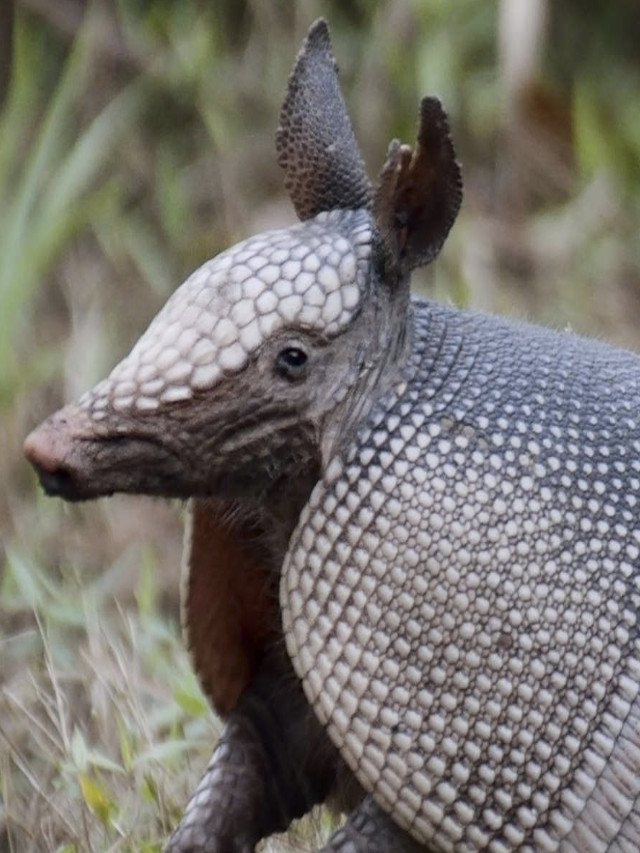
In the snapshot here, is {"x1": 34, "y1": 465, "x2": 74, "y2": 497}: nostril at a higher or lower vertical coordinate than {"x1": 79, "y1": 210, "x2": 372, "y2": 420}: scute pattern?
lower

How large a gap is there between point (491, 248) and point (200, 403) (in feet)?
15.6

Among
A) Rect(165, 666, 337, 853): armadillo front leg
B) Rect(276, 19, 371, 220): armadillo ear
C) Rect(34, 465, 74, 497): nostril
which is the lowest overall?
Rect(165, 666, 337, 853): armadillo front leg

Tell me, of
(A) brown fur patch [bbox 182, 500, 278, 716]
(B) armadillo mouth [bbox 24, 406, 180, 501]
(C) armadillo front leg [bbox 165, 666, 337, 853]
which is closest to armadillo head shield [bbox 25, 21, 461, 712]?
(B) armadillo mouth [bbox 24, 406, 180, 501]

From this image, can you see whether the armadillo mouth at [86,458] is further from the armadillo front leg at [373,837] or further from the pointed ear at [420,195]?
the armadillo front leg at [373,837]

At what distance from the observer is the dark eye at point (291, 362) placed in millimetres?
2705

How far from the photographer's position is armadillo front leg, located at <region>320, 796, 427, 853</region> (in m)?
2.83

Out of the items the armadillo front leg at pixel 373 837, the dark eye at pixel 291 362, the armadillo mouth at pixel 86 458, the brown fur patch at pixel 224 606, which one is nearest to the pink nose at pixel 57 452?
the armadillo mouth at pixel 86 458

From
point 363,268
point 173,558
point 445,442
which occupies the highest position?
point 363,268

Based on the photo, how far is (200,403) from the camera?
264cm

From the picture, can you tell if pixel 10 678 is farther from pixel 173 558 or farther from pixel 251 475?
pixel 251 475

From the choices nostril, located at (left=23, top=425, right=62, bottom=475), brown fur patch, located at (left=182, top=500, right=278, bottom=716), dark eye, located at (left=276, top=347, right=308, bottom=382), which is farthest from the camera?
brown fur patch, located at (left=182, top=500, right=278, bottom=716)

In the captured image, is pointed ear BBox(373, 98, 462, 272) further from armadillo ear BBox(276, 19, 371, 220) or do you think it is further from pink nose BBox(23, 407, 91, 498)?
pink nose BBox(23, 407, 91, 498)

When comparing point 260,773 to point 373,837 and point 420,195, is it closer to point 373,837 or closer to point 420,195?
point 373,837

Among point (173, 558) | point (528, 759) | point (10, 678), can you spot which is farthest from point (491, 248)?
point (528, 759)
